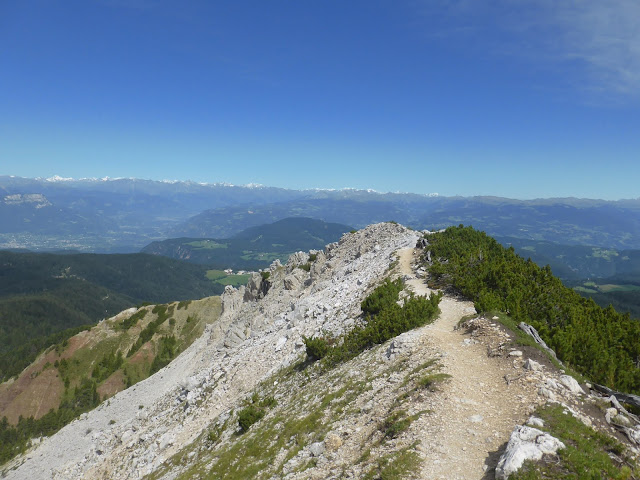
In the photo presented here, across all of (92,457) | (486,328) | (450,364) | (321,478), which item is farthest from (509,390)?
(92,457)

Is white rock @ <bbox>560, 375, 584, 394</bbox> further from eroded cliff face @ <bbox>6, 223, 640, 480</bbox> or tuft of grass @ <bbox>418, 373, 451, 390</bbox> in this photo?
tuft of grass @ <bbox>418, 373, 451, 390</bbox>

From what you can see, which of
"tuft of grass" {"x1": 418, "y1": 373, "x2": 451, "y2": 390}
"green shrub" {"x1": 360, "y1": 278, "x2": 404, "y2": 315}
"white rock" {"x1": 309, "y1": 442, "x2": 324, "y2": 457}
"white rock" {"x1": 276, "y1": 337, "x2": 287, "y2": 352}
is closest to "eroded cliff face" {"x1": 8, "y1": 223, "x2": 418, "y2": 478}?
"white rock" {"x1": 276, "y1": 337, "x2": 287, "y2": 352}

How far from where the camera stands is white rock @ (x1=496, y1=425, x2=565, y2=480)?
9.46m

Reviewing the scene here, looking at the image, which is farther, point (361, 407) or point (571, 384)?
point (361, 407)

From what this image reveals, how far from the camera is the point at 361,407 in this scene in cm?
1552

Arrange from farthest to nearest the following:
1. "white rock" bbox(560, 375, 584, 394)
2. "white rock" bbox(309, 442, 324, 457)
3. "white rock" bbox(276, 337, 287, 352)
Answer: "white rock" bbox(276, 337, 287, 352), "white rock" bbox(309, 442, 324, 457), "white rock" bbox(560, 375, 584, 394)

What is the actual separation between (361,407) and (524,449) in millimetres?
7312

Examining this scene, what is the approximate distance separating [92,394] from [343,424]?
136160 millimetres

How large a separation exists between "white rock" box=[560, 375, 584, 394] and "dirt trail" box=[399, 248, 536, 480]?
4.58 feet

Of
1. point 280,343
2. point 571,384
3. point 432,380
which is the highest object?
point 571,384

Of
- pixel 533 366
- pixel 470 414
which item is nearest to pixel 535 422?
pixel 470 414

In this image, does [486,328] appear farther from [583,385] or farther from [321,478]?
[321,478]

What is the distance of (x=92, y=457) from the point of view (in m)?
39.7

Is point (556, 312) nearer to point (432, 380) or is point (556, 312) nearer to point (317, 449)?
point (432, 380)
